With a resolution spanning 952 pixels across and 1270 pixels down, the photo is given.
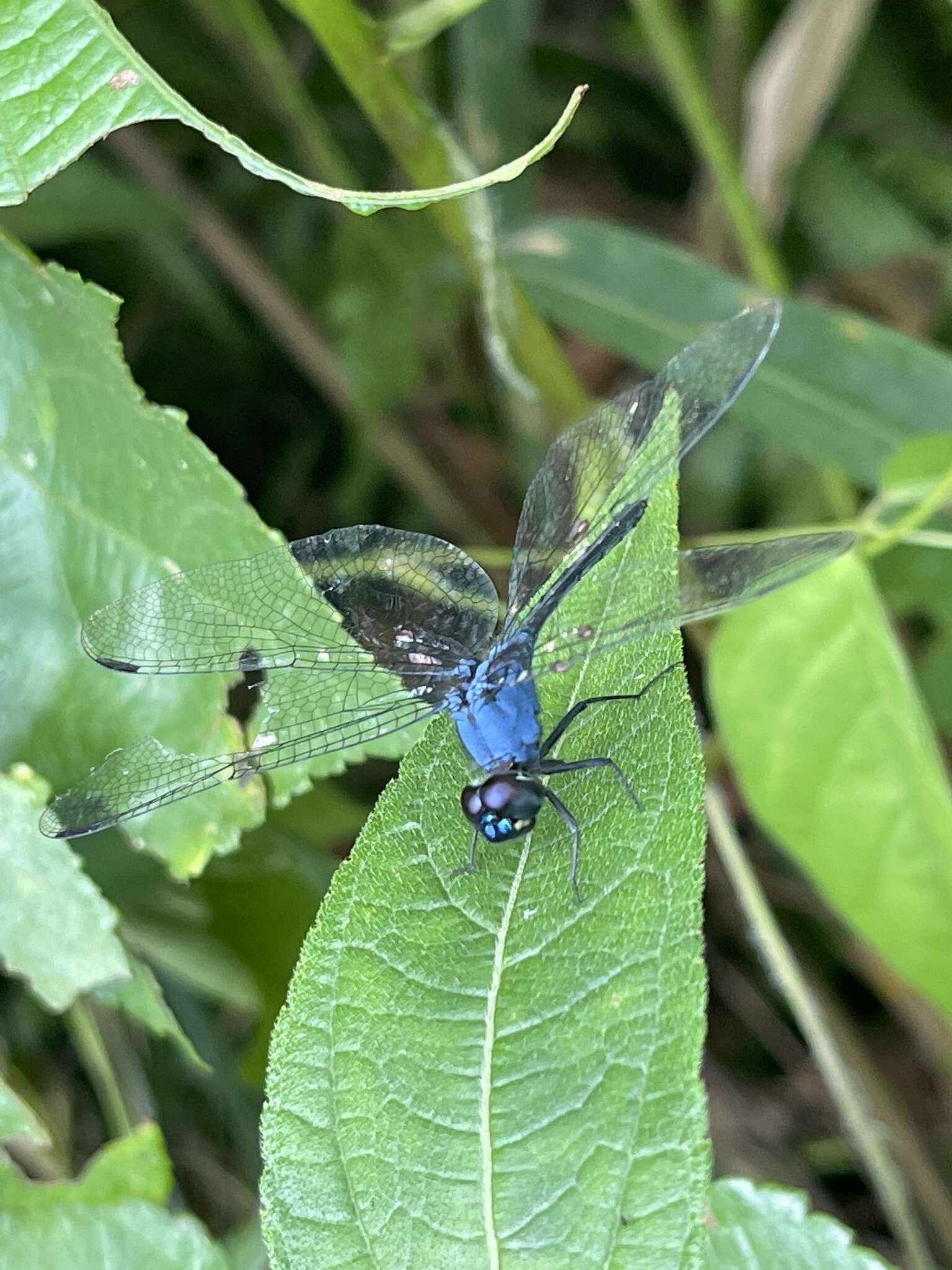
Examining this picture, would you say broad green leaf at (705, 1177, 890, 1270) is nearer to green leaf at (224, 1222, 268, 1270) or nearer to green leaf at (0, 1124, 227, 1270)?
green leaf at (0, 1124, 227, 1270)

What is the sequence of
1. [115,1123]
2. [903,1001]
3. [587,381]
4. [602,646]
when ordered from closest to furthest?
1. [602,646]
2. [115,1123]
3. [903,1001]
4. [587,381]

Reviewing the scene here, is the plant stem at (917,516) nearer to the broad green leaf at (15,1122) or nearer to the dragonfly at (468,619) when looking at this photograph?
the dragonfly at (468,619)

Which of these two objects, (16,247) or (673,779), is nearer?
(673,779)

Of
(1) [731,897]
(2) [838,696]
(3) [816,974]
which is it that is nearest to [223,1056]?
(1) [731,897]

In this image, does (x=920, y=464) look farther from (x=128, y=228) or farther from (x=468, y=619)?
(x=128, y=228)

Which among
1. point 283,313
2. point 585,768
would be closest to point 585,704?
point 585,768

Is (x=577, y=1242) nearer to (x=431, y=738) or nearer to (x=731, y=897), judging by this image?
(x=431, y=738)
